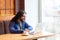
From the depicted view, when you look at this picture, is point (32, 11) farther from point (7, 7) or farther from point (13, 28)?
point (13, 28)

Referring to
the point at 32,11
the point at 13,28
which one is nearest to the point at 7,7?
the point at 32,11

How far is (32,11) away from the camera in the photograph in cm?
422

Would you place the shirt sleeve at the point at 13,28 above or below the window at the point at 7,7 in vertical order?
below

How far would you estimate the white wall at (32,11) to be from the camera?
418 centimetres

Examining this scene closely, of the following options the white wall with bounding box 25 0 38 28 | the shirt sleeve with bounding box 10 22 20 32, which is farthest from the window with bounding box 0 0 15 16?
the shirt sleeve with bounding box 10 22 20 32

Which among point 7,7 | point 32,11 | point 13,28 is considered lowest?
point 13,28

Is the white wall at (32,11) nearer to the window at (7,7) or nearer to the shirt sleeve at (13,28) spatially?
the window at (7,7)

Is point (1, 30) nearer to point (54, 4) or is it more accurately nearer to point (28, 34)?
point (28, 34)

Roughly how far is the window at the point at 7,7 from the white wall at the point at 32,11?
1.43 ft

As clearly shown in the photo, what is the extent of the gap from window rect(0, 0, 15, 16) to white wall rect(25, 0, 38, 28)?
0.43 metres

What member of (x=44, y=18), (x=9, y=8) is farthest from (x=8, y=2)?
(x=44, y=18)

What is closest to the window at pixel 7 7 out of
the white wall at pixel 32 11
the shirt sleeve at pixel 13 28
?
the white wall at pixel 32 11

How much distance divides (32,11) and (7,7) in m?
0.72

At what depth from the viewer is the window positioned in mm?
3795
